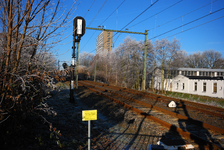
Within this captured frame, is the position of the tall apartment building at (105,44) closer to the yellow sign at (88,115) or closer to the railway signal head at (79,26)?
the railway signal head at (79,26)

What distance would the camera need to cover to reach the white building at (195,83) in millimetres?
28892

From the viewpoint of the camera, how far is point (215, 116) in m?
8.13

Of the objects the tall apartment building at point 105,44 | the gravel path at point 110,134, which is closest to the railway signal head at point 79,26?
the gravel path at point 110,134

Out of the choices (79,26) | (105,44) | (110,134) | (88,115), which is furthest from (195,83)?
(105,44)

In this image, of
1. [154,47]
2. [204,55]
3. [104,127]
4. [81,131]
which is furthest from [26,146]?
[204,55]

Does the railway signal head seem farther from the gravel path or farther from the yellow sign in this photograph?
the yellow sign

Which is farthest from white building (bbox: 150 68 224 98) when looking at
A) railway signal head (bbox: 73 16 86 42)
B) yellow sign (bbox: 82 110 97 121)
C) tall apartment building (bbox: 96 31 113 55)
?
tall apartment building (bbox: 96 31 113 55)

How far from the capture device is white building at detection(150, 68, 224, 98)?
2889cm

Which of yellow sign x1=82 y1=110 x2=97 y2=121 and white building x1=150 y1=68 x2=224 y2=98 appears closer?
yellow sign x1=82 y1=110 x2=97 y2=121

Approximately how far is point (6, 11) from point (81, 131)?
4.18 metres

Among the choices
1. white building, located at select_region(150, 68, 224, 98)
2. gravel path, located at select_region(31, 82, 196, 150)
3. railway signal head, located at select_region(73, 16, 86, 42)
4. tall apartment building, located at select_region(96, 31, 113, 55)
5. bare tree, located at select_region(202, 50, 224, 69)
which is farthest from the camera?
tall apartment building, located at select_region(96, 31, 113, 55)

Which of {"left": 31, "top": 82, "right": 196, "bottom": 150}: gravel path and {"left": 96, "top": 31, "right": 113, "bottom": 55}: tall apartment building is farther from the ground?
{"left": 96, "top": 31, "right": 113, "bottom": 55}: tall apartment building

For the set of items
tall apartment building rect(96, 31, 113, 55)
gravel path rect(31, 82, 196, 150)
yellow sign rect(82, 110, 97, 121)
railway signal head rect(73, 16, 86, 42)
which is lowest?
gravel path rect(31, 82, 196, 150)

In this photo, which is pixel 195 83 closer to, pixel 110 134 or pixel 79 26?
pixel 79 26
